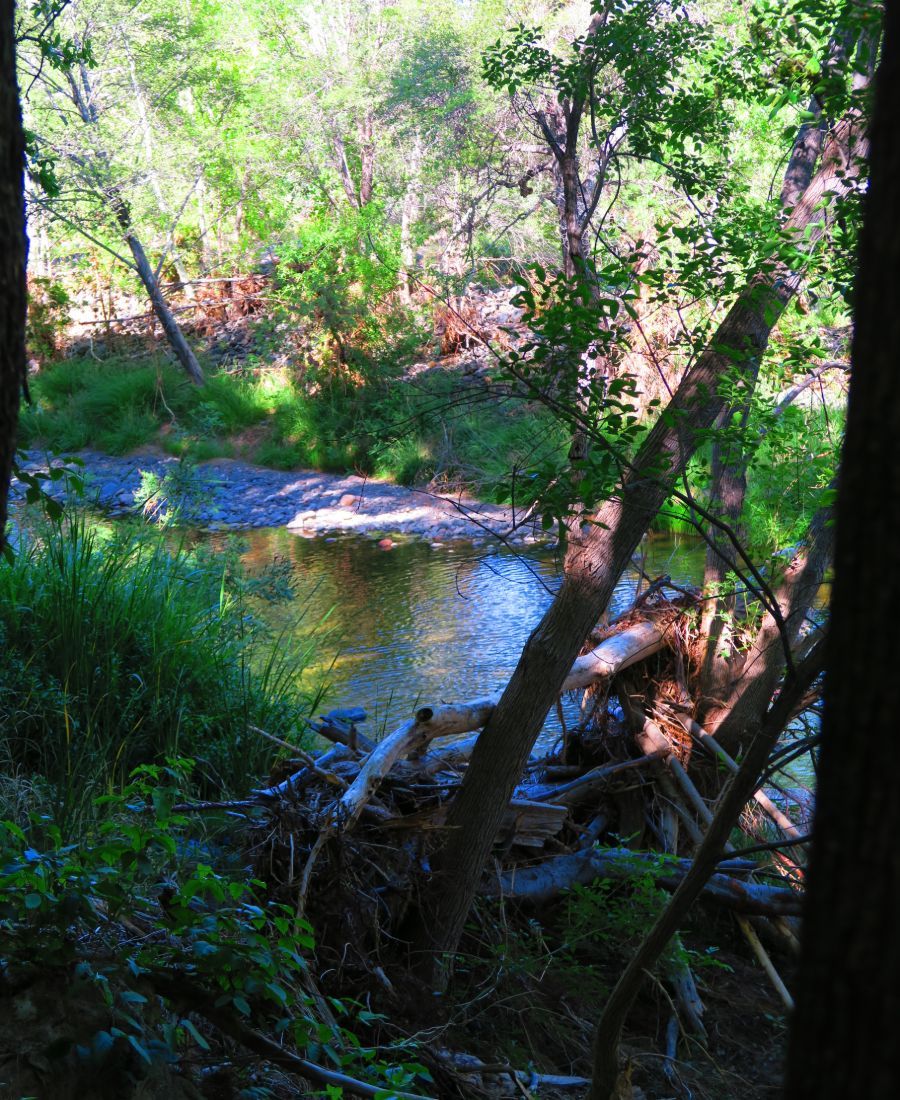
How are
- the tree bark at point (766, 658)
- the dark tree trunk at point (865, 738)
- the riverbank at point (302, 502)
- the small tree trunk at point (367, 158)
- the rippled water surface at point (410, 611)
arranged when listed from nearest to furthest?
the dark tree trunk at point (865, 738) < the tree bark at point (766, 658) < the rippled water surface at point (410, 611) < the riverbank at point (302, 502) < the small tree trunk at point (367, 158)

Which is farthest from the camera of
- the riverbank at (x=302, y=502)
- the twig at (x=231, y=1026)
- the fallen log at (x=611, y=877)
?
the riverbank at (x=302, y=502)

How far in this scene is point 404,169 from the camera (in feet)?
66.8

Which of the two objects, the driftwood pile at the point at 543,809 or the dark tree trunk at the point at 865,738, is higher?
the dark tree trunk at the point at 865,738

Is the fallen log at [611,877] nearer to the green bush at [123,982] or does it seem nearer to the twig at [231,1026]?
the green bush at [123,982]

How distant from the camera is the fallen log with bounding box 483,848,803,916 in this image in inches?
164

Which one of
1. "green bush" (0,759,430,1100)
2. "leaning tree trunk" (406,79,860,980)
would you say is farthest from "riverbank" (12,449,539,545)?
"green bush" (0,759,430,1100)

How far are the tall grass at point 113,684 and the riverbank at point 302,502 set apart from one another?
24.7ft

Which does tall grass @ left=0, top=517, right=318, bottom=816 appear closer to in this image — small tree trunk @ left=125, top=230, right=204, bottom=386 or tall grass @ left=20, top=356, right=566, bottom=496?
tall grass @ left=20, top=356, right=566, bottom=496

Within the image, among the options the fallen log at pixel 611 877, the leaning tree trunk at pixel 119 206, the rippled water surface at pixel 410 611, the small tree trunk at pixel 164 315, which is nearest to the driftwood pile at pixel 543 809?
the fallen log at pixel 611 877

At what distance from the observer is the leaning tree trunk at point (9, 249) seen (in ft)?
4.24

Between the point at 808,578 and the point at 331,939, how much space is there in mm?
2935

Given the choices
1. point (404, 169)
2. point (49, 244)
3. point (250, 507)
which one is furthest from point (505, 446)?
point (49, 244)

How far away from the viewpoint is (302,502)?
50.8ft

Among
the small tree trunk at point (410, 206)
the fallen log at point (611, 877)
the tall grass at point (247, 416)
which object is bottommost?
the fallen log at point (611, 877)
